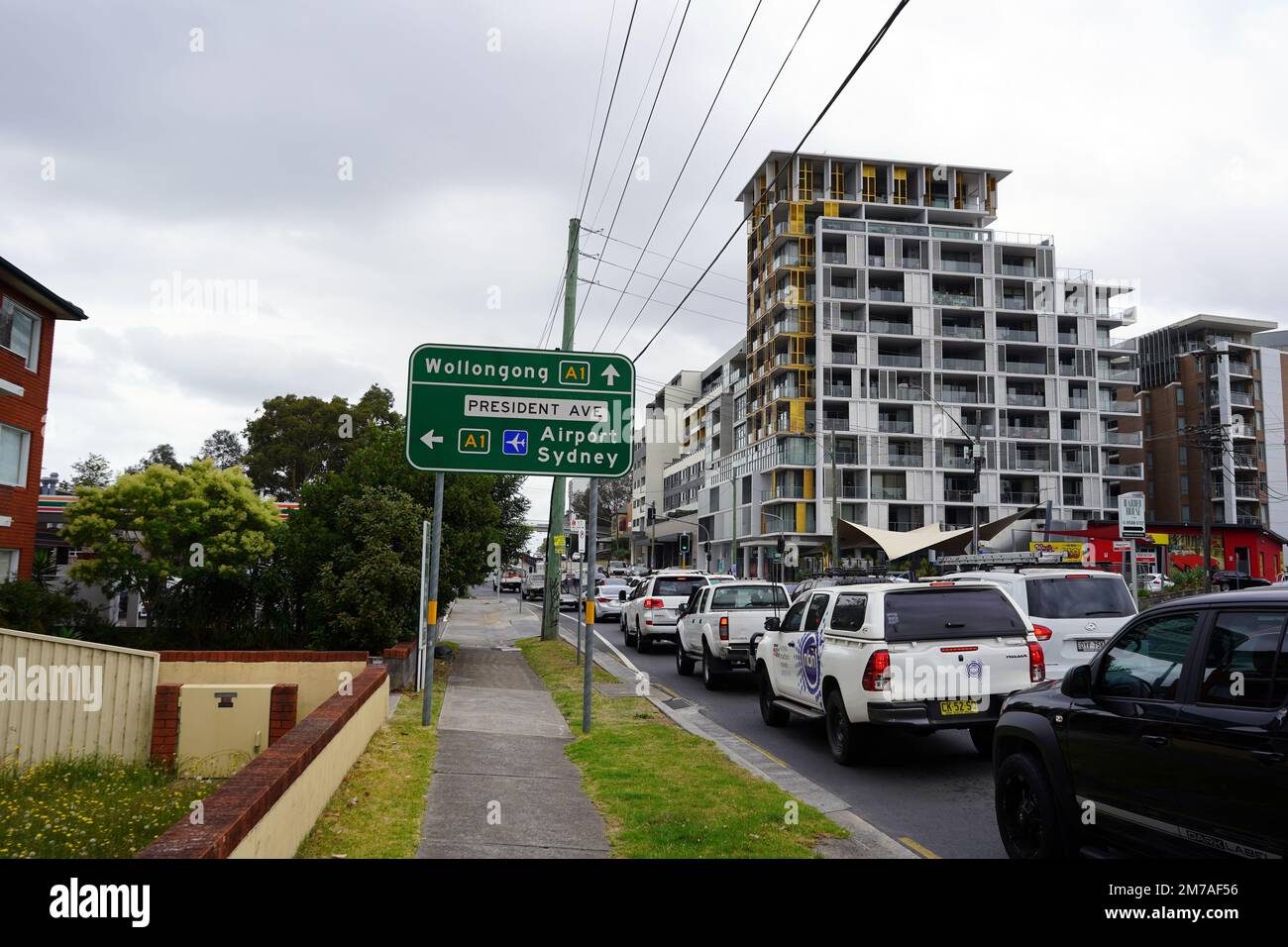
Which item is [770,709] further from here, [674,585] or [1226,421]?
[1226,421]

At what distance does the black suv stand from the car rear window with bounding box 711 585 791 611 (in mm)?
10595

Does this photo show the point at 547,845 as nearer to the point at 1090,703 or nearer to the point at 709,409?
the point at 1090,703

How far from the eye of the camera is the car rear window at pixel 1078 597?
36.7ft

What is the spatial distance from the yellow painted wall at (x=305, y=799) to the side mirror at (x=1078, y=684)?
178 inches

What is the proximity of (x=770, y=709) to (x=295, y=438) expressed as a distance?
48444 mm

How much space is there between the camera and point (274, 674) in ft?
37.3

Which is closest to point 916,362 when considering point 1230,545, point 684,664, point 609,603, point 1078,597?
point 1230,545

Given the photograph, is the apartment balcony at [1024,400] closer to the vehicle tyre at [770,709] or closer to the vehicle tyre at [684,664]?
the vehicle tyre at [684,664]

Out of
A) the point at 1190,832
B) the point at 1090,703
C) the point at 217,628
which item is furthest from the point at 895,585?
the point at 217,628

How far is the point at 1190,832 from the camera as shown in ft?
15.5

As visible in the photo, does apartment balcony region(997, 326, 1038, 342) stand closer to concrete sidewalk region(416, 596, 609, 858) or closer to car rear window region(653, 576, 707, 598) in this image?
car rear window region(653, 576, 707, 598)

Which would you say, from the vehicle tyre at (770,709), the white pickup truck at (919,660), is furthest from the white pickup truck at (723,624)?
the white pickup truck at (919,660)

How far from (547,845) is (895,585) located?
448 cm

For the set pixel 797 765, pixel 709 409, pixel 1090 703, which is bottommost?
pixel 797 765
